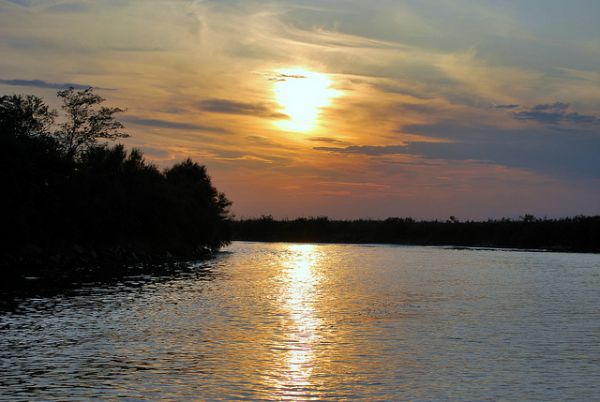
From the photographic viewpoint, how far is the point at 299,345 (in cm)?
2834

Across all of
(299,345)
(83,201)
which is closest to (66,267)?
Result: (83,201)

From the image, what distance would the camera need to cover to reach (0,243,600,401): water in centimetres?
2066

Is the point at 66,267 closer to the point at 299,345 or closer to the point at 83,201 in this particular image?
the point at 83,201

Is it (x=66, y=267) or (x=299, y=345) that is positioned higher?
(x=299, y=345)

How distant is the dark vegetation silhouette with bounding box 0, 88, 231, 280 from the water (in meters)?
23.8

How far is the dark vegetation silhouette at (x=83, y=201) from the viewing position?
71062 mm

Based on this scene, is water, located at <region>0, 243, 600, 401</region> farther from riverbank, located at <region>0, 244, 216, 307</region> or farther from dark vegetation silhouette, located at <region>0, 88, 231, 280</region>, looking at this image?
dark vegetation silhouette, located at <region>0, 88, 231, 280</region>

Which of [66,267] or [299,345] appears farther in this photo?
[66,267]

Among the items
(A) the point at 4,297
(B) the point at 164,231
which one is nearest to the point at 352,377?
(A) the point at 4,297

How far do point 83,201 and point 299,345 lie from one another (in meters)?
64.4

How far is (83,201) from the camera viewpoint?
86.8 metres

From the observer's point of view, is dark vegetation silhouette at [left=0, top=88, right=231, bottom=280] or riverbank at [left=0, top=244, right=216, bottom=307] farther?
dark vegetation silhouette at [left=0, top=88, right=231, bottom=280]

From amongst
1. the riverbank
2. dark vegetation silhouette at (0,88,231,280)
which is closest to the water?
the riverbank

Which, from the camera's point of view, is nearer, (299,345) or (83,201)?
(299,345)
